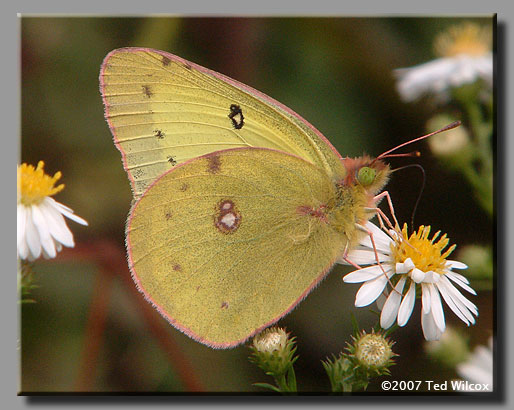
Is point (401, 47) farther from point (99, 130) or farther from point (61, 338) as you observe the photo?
point (61, 338)

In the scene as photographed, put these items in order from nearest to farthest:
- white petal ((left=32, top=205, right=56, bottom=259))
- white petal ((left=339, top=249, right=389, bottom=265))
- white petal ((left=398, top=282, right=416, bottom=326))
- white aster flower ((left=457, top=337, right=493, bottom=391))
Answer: white petal ((left=398, top=282, right=416, bottom=326)), white petal ((left=339, top=249, right=389, bottom=265)), white petal ((left=32, top=205, right=56, bottom=259)), white aster flower ((left=457, top=337, right=493, bottom=391))

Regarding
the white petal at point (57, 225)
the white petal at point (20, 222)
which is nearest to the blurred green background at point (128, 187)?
the white petal at point (57, 225)

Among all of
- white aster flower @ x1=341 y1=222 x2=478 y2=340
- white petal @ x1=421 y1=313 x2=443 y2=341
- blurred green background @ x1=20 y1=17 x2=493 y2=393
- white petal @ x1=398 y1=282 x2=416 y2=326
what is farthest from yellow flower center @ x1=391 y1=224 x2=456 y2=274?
blurred green background @ x1=20 y1=17 x2=493 y2=393

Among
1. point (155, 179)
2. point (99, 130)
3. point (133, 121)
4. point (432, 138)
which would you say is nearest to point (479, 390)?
point (432, 138)

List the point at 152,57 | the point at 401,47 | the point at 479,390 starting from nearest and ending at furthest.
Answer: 1. the point at 152,57
2. the point at 479,390
3. the point at 401,47

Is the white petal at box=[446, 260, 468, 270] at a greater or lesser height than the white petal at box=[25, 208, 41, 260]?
lesser

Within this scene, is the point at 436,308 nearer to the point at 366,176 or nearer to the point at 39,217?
the point at 366,176

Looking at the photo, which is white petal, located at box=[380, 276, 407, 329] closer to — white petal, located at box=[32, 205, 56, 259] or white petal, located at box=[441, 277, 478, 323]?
white petal, located at box=[441, 277, 478, 323]
